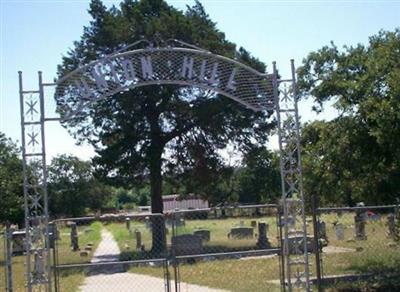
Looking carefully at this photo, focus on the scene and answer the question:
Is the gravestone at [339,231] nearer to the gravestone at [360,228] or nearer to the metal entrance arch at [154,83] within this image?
the gravestone at [360,228]

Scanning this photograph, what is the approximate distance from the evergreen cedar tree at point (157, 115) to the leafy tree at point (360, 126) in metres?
16.1

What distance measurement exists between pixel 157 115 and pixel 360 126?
21.1 m

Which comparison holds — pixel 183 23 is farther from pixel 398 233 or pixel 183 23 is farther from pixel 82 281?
pixel 398 233

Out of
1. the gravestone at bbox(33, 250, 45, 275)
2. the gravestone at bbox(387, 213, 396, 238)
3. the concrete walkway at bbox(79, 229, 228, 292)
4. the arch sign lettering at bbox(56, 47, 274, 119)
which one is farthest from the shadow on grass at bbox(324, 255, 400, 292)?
the gravestone at bbox(33, 250, 45, 275)

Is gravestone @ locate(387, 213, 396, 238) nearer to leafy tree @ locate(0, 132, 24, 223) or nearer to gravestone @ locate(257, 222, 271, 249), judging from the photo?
gravestone @ locate(257, 222, 271, 249)

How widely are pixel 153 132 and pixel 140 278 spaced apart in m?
15.3

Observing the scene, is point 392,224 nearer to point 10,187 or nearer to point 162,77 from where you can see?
point 162,77

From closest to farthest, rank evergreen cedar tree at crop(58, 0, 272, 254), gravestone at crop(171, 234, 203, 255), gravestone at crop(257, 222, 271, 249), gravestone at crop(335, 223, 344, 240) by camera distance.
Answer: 1. gravestone at crop(171, 234, 203, 255)
2. gravestone at crop(257, 222, 271, 249)
3. gravestone at crop(335, 223, 344, 240)
4. evergreen cedar tree at crop(58, 0, 272, 254)

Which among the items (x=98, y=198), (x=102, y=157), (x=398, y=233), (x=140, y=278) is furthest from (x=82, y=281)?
(x=98, y=198)

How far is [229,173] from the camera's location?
3784 centimetres

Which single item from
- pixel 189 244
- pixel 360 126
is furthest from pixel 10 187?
pixel 360 126

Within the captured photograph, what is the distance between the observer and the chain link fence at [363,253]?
45.7ft

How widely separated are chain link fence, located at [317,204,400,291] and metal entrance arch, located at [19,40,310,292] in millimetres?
1170

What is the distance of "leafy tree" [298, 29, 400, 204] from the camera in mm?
13852
